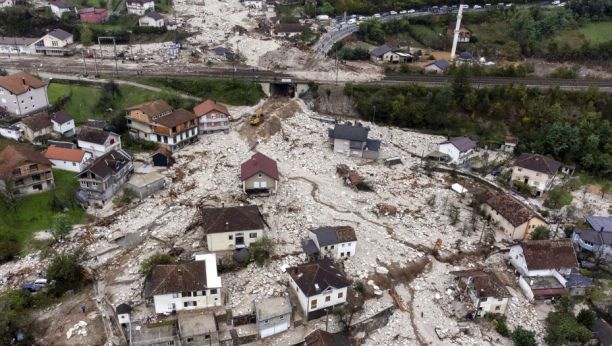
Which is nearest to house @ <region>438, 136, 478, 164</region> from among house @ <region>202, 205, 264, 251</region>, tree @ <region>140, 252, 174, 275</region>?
house @ <region>202, 205, 264, 251</region>

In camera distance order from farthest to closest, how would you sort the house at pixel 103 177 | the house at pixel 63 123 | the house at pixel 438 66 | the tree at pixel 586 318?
the house at pixel 438 66 < the house at pixel 63 123 < the house at pixel 103 177 < the tree at pixel 586 318

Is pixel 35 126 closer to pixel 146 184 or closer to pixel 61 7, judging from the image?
pixel 146 184

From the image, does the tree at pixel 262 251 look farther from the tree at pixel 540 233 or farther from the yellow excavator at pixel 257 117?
the yellow excavator at pixel 257 117

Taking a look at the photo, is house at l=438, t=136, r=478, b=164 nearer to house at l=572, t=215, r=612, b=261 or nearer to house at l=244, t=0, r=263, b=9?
house at l=572, t=215, r=612, b=261

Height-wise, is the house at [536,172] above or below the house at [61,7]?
below

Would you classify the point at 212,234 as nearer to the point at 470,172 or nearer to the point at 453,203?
the point at 453,203

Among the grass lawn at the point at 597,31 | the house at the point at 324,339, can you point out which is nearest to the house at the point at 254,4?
the grass lawn at the point at 597,31

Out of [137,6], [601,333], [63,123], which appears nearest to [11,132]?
[63,123]
